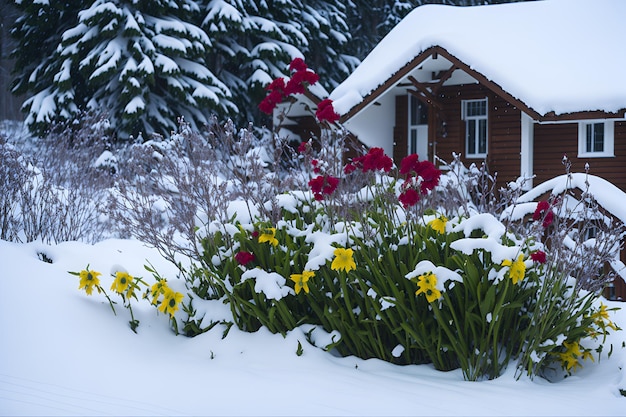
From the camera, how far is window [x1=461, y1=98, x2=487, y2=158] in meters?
15.1

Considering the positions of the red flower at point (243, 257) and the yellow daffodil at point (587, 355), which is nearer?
the yellow daffodil at point (587, 355)

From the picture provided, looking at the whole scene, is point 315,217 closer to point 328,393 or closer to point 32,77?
point 328,393

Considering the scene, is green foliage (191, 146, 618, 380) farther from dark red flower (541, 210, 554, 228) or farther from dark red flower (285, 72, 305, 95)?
dark red flower (285, 72, 305, 95)

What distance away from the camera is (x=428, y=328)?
13.2ft

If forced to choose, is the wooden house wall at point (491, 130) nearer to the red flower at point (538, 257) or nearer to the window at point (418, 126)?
the window at point (418, 126)

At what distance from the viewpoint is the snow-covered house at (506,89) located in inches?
503

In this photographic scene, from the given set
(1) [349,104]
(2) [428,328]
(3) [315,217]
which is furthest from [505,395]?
(1) [349,104]

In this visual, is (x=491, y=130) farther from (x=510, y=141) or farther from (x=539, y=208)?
(x=539, y=208)

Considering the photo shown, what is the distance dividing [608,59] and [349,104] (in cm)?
538

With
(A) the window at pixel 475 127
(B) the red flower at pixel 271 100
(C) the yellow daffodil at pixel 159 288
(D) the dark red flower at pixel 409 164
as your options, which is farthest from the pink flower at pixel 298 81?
(A) the window at pixel 475 127

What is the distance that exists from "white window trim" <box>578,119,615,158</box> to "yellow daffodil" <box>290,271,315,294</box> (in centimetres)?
1096

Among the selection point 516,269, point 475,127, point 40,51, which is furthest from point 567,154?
point 40,51

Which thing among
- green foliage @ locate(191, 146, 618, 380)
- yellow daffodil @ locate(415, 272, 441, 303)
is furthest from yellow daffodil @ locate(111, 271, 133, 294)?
yellow daffodil @ locate(415, 272, 441, 303)

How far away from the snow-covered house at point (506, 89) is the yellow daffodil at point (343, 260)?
9593 millimetres
